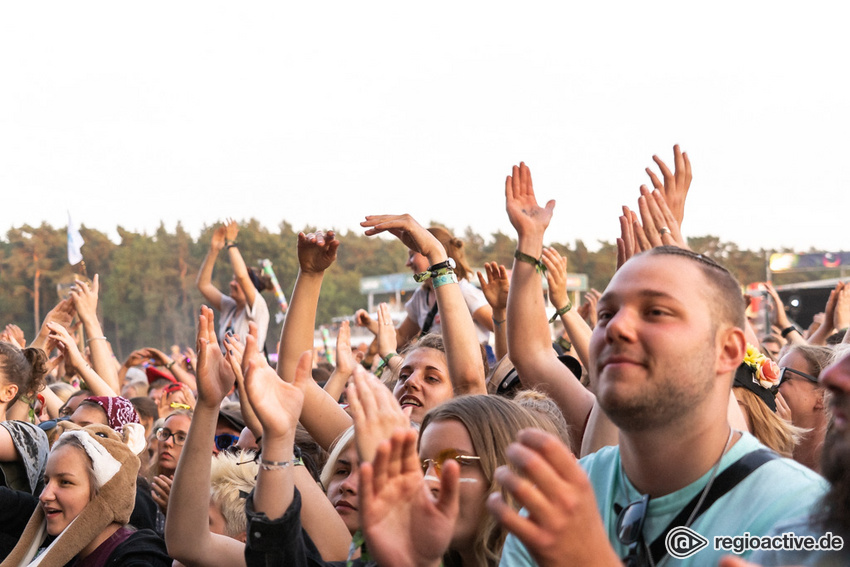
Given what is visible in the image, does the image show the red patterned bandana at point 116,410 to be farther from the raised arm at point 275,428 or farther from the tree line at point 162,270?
the tree line at point 162,270

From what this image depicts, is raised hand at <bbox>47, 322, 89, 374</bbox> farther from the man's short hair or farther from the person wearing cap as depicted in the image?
the man's short hair

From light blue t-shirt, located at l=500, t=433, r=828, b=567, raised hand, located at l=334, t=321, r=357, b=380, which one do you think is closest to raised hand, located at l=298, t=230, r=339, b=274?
raised hand, located at l=334, t=321, r=357, b=380

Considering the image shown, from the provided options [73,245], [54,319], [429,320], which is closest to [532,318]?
[429,320]

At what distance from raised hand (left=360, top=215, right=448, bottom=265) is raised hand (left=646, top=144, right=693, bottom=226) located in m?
1.02

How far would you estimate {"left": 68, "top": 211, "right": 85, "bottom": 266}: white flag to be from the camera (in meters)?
10.0

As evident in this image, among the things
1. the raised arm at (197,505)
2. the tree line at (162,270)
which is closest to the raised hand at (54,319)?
the raised arm at (197,505)

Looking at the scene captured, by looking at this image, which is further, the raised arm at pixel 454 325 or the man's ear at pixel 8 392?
the man's ear at pixel 8 392

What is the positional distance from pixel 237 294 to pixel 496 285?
3.99 m

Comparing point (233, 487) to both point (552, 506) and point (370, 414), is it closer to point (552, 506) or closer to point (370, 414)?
point (370, 414)

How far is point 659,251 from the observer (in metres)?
2.13

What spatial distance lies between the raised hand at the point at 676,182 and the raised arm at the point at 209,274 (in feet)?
19.1

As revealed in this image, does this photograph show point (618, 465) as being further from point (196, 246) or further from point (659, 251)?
point (196, 246)

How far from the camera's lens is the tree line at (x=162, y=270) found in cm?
2816

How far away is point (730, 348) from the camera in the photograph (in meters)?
2.03
